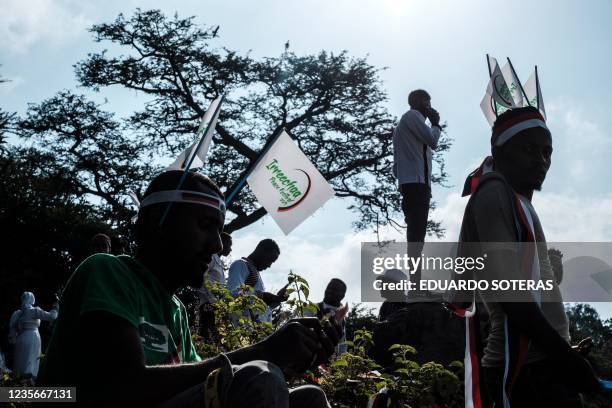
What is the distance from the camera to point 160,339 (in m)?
2.33

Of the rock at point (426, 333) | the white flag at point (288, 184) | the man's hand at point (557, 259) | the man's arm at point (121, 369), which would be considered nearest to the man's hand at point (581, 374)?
the man's hand at point (557, 259)

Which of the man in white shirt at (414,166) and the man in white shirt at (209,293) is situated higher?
the man in white shirt at (414,166)

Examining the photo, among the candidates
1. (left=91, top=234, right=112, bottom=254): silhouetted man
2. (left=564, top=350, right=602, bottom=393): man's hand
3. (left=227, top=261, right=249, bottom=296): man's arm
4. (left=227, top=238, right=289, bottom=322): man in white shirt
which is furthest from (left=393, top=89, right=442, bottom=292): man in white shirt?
(left=564, top=350, right=602, bottom=393): man's hand

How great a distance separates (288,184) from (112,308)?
1.94 metres

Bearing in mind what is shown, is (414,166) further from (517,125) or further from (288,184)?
(517,125)

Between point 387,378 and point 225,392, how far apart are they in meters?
1.64

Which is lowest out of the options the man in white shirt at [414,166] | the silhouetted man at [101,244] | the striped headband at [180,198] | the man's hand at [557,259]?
the striped headband at [180,198]

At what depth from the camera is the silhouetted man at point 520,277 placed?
2605 millimetres

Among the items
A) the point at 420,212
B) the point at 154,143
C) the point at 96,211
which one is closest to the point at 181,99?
the point at 154,143

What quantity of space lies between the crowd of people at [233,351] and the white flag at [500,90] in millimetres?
419

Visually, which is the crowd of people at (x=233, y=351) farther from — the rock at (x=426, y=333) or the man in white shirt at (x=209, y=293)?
the rock at (x=426, y=333)

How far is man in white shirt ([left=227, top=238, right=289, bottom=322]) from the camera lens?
21.5 feet

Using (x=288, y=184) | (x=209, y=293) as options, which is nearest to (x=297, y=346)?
(x=288, y=184)

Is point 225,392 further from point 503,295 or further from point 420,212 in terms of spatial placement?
point 420,212
